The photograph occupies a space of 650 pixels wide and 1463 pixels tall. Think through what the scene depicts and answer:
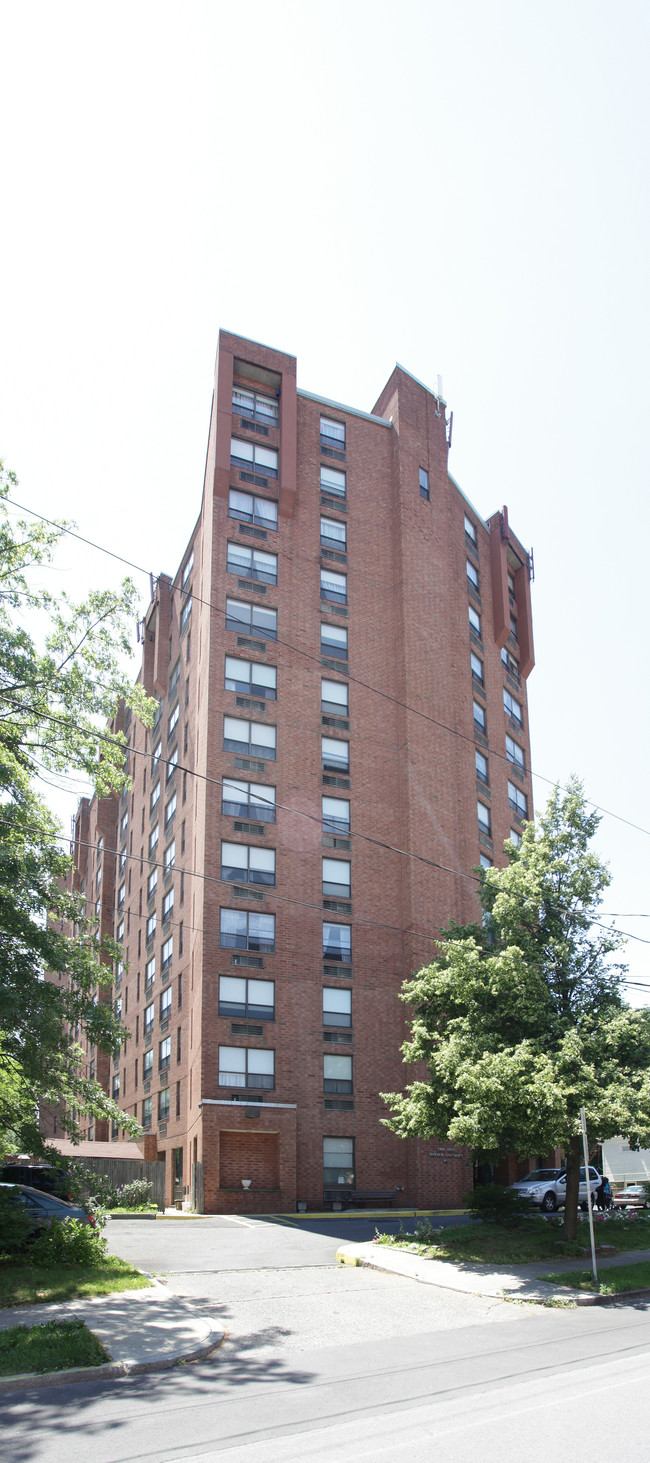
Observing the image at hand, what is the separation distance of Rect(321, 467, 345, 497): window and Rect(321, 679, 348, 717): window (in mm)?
8007

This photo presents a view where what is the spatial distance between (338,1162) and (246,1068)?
4.38m

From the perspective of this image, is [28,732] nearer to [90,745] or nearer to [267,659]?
[90,745]

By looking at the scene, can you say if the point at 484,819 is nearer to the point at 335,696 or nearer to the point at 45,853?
the point at 335,696

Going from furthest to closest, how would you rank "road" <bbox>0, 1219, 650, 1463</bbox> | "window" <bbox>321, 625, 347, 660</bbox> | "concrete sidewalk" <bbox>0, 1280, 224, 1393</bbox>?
"window" <bbox>321, 625, 347, 660</bbox> → "concrete sidewalk" <bbox>0, 1280, 224, 1393</bbox> → "road" <bbox>0, 1219, 650, 1463</bbox>

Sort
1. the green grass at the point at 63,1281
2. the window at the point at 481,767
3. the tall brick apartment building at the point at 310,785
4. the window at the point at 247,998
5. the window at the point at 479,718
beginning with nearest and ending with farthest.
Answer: the green grass at the point at 63,1281 < the window at the point at 247,998 < the tall brick apartment building at the point at 310,785 < the window at the point at 481,767 < the window at the point at 479,718

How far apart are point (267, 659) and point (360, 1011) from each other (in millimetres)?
12393

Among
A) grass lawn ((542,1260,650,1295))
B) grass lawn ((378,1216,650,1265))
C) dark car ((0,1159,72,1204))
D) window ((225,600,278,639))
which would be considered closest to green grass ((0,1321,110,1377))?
grass lawn ((542,1260,650,1295))

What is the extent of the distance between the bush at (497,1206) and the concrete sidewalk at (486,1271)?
9.18 feet

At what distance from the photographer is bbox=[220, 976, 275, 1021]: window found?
31703 millimetres

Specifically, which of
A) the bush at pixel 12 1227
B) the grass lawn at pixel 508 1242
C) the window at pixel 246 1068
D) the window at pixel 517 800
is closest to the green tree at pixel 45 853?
the bush at pixel 12 1227

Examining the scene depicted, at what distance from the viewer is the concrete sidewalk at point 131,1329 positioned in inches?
380

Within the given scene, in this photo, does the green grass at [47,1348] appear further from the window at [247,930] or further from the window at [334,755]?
the window at [334,755]

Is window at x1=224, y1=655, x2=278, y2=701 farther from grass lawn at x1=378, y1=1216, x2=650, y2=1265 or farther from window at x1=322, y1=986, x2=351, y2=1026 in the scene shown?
grass lawn at x1=378, y1=1216, x2=650, y2=1265

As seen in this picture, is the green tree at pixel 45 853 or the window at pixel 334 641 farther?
the window at pixel 334 641
